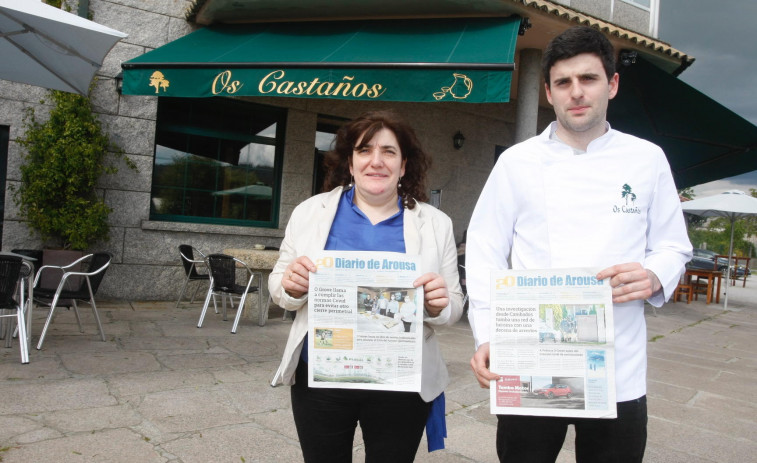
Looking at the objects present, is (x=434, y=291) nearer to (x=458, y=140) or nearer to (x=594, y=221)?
(x=594, y=221)

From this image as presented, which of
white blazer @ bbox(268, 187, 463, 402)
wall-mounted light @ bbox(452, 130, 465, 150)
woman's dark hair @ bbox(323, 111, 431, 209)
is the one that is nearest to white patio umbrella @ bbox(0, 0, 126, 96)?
woman's dark hair @ bbox(323, 111, 431, 209)

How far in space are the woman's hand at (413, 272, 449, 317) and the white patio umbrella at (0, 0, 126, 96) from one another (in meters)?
3.82

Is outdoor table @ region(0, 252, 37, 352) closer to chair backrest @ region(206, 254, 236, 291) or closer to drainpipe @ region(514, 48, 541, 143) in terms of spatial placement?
chair backrest @ region(206, 254, 236, 291)

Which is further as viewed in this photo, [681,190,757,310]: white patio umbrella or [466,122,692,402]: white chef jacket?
[681,190,757,310]: white patio umbrella

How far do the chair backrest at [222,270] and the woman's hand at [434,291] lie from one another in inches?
187

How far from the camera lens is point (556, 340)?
1382mm

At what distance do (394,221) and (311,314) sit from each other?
47cm

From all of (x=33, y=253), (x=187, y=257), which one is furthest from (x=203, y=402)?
(x=33, y=253)

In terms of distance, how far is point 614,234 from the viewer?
1.48 meters

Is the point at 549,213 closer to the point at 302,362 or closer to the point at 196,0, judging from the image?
the point at 302,362

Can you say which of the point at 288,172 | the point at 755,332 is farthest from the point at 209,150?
the point at 755,332

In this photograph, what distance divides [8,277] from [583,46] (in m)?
4.31

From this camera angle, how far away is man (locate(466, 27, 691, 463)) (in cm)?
148

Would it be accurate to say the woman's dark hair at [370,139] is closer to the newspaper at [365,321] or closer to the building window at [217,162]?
the newspaper at [365,321]
